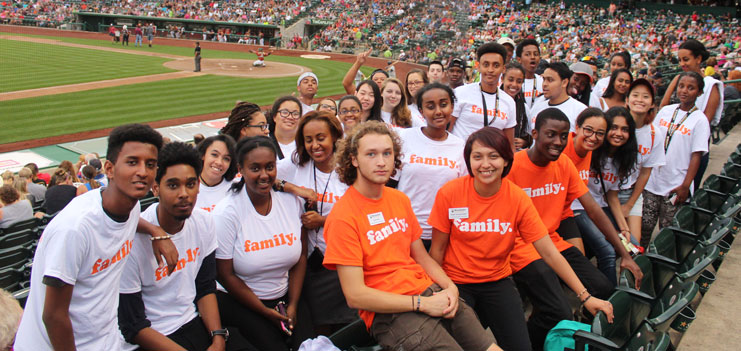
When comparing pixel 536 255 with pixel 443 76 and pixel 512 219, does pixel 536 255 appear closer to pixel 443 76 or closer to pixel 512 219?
pixel 512 219

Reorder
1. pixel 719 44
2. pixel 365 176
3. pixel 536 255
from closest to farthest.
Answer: pixel 365 176 → pixel 536 255 → pixel 719 44

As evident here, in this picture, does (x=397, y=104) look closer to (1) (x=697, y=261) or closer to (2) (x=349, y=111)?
(2) (x=349, y=111)

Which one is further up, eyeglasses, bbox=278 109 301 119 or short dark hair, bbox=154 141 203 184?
eyeglasses, bbox=278 109 301 119

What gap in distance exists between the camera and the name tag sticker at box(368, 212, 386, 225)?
293cm

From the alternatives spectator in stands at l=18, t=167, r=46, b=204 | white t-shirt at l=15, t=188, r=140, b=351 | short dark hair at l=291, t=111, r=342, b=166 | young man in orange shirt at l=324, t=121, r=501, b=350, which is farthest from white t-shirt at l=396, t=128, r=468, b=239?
spectator in stands at l=18, t=167, r=46, b=204

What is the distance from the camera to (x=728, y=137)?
1071 cm

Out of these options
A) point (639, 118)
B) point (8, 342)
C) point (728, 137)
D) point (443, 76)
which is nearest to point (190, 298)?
point (8, 342)

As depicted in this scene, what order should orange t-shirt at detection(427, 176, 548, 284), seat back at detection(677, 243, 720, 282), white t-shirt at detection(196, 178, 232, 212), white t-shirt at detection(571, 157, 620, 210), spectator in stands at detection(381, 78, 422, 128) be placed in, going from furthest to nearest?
spectator in stands at detection(381, 78, 422, 128), white t-shirt at detection(571, 157, 620, 210), white t-shirt at detection(196, 178, 232, 212), seat back at detection(677, 243, 720, 282), orange t-shirt at detection(427, 176, 548, 284)

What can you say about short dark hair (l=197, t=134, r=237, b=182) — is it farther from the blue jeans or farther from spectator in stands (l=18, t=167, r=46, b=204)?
spectator in stands (l=18, t=167, r=46, b=204)

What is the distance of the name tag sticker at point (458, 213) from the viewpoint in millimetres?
3348

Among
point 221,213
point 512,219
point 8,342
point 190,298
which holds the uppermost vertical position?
point 512,219

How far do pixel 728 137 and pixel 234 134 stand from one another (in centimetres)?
1095

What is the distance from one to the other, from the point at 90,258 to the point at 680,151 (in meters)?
6.20

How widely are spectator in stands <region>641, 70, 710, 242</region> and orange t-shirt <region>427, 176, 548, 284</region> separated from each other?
315cm
